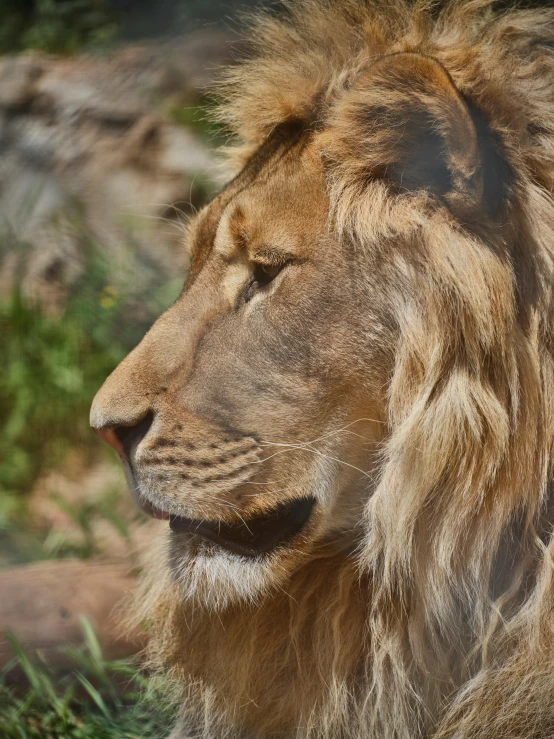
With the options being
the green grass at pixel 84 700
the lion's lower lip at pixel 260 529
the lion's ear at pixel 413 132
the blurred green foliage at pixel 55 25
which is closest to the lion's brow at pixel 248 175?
the lion's ear at pixel 413 132

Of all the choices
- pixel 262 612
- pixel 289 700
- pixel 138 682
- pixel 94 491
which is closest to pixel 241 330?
pixel 262 612

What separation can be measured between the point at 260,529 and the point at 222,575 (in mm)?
101

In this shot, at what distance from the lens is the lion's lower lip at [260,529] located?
1.65 metres

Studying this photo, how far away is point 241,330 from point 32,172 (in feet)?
8.00

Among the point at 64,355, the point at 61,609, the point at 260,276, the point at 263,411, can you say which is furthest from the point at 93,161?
the point at 263,411

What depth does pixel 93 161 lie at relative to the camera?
3902 millimetres

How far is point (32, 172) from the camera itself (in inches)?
151

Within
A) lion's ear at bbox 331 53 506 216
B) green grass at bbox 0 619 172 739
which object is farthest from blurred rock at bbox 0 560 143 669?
lion's ear at bbox 331 53 506 216

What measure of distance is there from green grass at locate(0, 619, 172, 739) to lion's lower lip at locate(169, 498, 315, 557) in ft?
2.17

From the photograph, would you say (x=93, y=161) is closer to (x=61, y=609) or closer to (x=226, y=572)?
(x=61, y=609)

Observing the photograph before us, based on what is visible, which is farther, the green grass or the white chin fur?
the green grass

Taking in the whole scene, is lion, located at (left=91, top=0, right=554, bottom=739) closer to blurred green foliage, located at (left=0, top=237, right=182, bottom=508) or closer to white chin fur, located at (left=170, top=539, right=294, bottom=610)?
white chin fur, located at (left=170, top=539, right=294, bottom=610)

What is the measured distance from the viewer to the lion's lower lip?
1650mm

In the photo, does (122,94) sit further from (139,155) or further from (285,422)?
(285,422)
